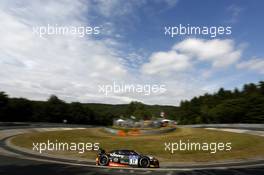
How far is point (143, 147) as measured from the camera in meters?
33.4

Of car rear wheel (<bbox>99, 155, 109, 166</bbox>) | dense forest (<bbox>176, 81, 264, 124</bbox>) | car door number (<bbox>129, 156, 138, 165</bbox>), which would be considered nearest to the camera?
car door number (<bbox>129, 156, 138, 165</bbox>)

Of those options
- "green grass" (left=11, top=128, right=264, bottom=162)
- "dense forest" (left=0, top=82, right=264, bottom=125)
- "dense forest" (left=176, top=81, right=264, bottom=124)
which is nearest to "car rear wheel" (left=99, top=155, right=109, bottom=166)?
"green grass" (left=11, top=128, right=264, bottom=162)

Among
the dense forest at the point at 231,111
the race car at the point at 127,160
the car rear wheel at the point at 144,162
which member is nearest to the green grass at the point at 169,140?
the race car at the point at 127,160

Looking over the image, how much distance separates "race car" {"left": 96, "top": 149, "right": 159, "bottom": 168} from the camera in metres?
21.5

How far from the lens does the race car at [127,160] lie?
21.5 m

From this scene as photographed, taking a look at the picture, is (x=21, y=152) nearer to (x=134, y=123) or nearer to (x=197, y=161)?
(x=197, y=161)

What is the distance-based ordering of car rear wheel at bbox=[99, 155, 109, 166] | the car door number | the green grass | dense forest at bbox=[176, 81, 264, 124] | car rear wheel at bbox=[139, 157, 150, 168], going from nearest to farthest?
car rear wheel at bbox=[139, 157, 150, 168] < the car door number < car rear wheel at bbox=[99, 155, 109, 166] < the green grass < dense forest at bbox=[176, 81, 264, 124]

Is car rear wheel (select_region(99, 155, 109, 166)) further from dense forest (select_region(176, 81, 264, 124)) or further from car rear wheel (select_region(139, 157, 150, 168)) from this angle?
dense forest (select_region(176, 81, 264, 124))

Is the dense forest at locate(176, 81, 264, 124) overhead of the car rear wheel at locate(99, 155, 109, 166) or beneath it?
overhead

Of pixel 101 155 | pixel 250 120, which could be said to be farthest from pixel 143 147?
pixel 250 120

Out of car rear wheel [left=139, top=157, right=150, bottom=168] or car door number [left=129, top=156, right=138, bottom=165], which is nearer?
car rear wheel [left=139, top=157, right=150, bottom=168]

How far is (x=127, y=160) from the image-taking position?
71.4 ft

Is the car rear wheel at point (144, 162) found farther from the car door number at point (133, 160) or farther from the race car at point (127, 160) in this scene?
the car door number at point (133, 160)

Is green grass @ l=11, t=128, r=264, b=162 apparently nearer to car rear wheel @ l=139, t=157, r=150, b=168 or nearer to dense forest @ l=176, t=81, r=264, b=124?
car rear wheel @ l=139, t=157, r=150, b=168
